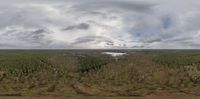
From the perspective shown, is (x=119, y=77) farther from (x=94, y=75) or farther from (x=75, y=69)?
(x=75, y=69)

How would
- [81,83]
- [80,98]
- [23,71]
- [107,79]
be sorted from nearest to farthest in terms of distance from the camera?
1. [80,98]
2. [81,83]
3. [107,79]
4. [23,71]

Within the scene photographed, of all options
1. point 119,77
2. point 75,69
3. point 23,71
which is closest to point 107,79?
point 119,77

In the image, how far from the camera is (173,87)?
118 meters

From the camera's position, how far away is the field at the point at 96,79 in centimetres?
10588

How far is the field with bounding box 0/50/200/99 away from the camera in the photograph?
105875mm

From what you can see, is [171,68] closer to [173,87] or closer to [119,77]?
[119,77]

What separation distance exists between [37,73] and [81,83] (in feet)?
83.2

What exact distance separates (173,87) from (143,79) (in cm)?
2016

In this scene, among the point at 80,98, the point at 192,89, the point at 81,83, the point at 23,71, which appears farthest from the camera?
the point at 23,71

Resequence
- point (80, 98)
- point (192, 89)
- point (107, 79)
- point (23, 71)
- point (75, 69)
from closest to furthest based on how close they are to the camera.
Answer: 1. point (80, 98)
2. point (192, 89)
3. point (107, 79)
4. point (23, 71)
5. point (75, 69)

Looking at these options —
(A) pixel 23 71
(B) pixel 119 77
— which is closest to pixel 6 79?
(A) pixel 23 71

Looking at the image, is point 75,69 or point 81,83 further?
point 75,69

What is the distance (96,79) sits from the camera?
13562 centimetres

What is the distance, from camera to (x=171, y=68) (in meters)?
153
